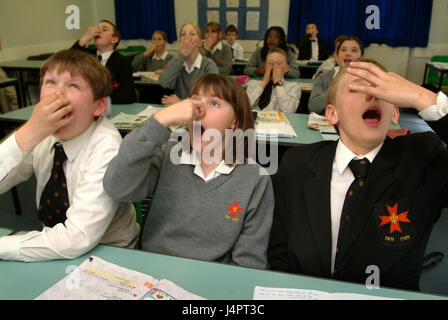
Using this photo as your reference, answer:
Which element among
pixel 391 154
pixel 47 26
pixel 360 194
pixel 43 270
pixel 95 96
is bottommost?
pixel 43 270

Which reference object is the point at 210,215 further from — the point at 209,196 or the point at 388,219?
the point at 388,219

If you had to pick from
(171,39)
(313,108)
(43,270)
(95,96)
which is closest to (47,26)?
(171,39)

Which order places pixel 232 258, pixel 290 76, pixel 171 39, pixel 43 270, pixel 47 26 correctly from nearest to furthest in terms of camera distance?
1. pixel 43 270
2. pixel 232 258
3. pixel 290 76
4. pixel 47 26
5. pixel 171 39

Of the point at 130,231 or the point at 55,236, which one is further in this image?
the point at 130,231

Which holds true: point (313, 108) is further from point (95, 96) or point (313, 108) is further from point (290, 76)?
point (95, 96)

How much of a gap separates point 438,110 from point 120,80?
106 inches

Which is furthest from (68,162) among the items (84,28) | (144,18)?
(144,18)

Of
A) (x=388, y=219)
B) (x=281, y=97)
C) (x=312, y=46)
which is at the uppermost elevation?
(x=312, y=46)

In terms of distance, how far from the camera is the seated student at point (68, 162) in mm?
1074

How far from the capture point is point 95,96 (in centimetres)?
129

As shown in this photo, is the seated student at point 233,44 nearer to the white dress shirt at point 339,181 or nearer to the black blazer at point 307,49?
the black blazer at point 307,49

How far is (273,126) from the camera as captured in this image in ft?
8.10

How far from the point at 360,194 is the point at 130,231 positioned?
85 cm

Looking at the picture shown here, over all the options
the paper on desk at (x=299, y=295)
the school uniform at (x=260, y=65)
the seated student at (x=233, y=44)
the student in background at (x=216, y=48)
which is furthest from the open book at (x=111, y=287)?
the seated student at (x=233, y=44)
